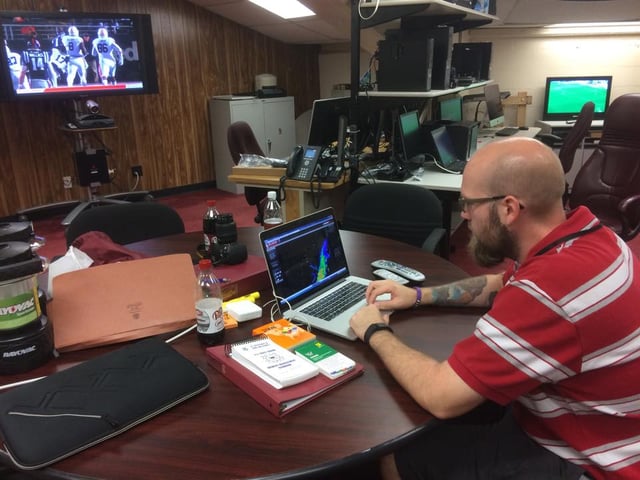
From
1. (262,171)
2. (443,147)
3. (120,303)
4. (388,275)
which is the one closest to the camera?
(120,303)

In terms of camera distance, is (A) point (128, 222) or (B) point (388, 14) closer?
(A) point (128, 222)

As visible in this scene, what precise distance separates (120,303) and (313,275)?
52cm

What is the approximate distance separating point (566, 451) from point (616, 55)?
7.03m

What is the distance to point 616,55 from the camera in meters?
6.60

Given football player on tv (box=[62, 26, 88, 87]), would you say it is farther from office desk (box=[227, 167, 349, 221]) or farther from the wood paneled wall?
office desk (box=[227, 167, 349, 221])

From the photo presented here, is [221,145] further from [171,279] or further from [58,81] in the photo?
[171,279]

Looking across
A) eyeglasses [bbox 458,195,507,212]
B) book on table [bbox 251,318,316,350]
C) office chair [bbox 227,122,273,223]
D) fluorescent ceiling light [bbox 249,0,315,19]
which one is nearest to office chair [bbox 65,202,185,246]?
book on table [bbox 251,318,316,350]

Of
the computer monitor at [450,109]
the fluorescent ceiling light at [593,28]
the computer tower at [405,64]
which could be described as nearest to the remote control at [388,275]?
the computer tower at [405,64]

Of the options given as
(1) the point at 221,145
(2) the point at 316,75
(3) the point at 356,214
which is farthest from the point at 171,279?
(2) the point at 316,75

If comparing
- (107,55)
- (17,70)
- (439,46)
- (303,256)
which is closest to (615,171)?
(439,46)

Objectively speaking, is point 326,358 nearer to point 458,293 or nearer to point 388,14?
point 458,293

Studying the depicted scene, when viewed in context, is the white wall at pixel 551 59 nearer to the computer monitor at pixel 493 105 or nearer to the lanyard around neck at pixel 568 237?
the computer monitor at pixel 493 105

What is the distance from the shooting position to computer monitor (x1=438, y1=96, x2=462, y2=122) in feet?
13.3

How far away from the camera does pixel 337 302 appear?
4.68ft
